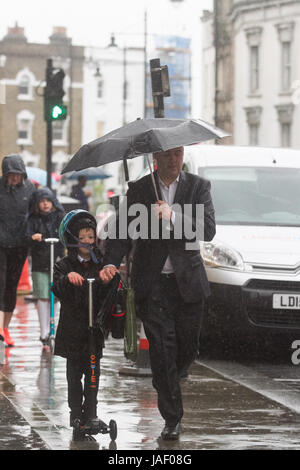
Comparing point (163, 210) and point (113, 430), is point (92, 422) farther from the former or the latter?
point (163, 210)

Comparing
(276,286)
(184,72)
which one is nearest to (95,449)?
(276,286)

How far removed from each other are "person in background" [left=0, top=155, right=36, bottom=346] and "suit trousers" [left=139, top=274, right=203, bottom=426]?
4.25 meters

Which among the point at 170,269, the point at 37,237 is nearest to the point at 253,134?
the point at 37,237

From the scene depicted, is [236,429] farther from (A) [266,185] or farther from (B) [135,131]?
(A) [266,185]

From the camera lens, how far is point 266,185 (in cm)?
1205

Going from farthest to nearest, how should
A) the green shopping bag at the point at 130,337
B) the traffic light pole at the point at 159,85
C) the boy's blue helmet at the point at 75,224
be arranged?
the traffic light pole at the point at 159,85 < the green shopping bag at the point at 130,337 < the boy's blue helmet at the point at 75,224

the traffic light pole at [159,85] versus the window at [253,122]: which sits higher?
the window at [253,122]

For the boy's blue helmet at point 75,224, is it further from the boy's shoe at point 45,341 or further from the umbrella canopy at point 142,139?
the boy's shoe at point 45,341

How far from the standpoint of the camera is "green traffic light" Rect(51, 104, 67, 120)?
1652cm

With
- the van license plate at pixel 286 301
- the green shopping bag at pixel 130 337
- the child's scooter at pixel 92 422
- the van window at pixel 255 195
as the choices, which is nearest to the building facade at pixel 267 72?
the van window at pixel 255 195

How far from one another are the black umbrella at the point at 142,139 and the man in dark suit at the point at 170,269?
6.1 inches

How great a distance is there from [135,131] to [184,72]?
94.8 meters

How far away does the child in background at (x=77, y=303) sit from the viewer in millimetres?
6762

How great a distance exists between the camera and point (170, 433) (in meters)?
6.61
